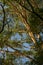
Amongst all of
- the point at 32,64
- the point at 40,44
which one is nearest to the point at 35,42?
the point at 40,44

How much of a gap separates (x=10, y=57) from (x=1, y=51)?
14.6 inches

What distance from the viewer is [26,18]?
7.10 m

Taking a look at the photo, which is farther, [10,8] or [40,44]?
[10,8]

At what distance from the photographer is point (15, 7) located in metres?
7.33

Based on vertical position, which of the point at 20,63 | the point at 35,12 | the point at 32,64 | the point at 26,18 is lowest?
the point at 20,63

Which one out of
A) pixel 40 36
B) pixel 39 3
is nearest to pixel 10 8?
pixel 39 3

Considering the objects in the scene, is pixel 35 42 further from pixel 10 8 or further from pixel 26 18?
pixel 10 8

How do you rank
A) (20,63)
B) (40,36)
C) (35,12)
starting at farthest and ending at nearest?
(20,63) → (40,36) → (35,12)

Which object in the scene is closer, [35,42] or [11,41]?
[35,42]

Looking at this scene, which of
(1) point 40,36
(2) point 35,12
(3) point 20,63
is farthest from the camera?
(3) point 20,63

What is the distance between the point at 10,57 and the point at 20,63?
32 cm

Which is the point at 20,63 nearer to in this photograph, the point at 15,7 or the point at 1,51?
the point at 1,51

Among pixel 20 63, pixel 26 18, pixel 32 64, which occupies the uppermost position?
pixel 26 18

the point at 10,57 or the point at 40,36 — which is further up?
the point at 40,36
